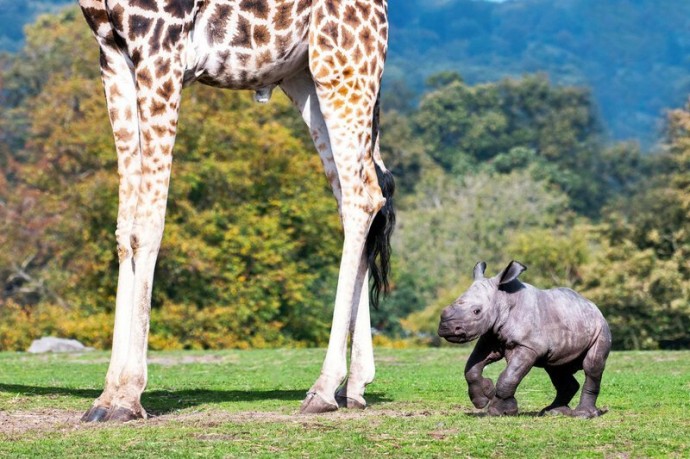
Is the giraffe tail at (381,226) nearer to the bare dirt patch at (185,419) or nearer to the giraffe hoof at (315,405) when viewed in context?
the giraffe hoof at (315,405)

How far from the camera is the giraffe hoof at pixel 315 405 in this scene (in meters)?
10.4

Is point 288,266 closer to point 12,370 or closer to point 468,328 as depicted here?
point 12,370

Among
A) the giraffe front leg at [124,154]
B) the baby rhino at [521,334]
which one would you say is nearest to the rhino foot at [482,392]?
the baby rhino at [521,334]

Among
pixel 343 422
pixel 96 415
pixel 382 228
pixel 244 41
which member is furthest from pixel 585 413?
pixel 244 41

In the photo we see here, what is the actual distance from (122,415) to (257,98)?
11.0ft

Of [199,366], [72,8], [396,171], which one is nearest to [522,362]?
[199,366]

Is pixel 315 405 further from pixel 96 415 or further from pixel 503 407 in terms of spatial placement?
pixel 96 415

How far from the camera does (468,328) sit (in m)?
9.47

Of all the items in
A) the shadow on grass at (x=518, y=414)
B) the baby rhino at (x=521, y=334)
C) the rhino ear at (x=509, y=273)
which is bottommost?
the shadow on grass at (x=518, y=414)

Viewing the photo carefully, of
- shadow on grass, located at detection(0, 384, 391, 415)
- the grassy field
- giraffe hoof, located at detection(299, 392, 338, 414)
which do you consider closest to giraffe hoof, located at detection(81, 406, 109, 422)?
the grassy field

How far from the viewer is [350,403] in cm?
1101

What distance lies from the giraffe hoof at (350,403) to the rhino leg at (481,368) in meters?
1.38

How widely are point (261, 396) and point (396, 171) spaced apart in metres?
67.8

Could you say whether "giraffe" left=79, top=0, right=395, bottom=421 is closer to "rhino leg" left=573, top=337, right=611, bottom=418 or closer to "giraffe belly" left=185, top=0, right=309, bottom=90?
"giraffe belly" left=185, top=0, right=309, bottom=90
